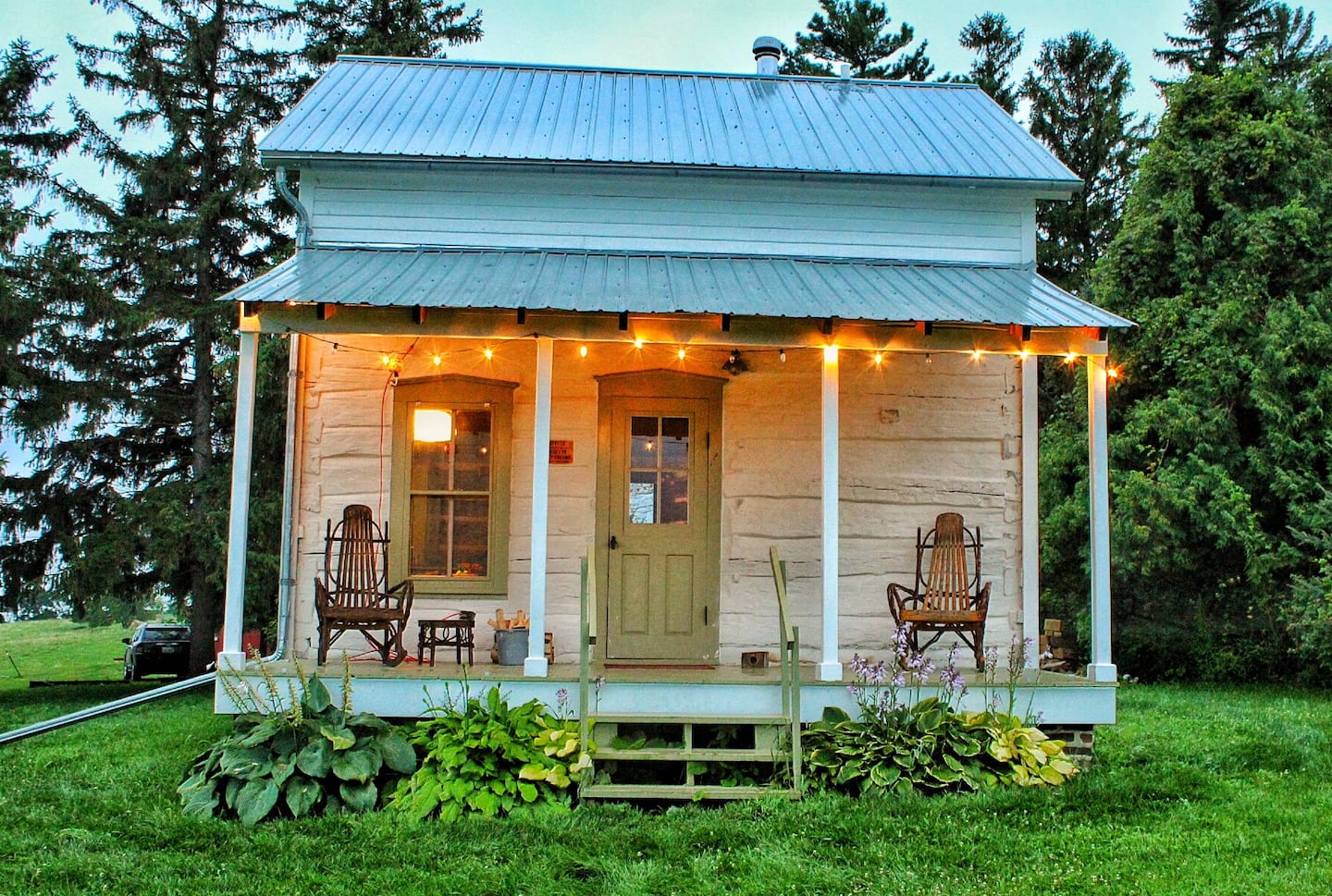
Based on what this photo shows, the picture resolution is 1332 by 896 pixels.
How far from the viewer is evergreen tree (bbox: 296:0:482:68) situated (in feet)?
56.1

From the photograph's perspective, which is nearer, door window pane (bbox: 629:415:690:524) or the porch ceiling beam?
the porch ceiling beam

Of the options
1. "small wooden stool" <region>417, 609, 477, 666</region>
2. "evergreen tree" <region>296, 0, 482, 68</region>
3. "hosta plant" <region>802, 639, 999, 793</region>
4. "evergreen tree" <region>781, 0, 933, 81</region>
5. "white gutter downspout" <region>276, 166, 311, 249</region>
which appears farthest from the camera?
"evergreen tree" <region>781, 0, 933, 81</region>

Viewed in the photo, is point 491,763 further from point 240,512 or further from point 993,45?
point 993,45

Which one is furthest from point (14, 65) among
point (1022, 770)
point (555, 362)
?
point (1022, 770)

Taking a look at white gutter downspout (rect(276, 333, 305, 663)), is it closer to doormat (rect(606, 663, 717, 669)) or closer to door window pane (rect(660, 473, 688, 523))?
doormat (rect(606, 663, 717, 669))

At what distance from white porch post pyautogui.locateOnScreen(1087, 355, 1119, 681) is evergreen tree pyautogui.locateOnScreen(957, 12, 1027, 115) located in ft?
50.7

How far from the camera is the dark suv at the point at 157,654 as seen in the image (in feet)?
52.4

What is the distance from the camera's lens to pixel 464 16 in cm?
1844

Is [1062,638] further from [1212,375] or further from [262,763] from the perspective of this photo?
[262,763]

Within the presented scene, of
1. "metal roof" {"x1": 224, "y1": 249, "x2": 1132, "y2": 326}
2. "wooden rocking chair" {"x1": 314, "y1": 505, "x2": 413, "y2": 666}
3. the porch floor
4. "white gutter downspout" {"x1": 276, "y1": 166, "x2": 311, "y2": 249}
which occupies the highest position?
"white gutter downspout" {"x1": 276, "y1": 166, "x2": 311, "y2": 249}

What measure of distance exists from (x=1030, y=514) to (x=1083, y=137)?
536 inches

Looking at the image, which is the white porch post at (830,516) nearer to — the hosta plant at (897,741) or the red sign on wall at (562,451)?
the hosta plant at (897,741)

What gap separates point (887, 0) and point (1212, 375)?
11014mm

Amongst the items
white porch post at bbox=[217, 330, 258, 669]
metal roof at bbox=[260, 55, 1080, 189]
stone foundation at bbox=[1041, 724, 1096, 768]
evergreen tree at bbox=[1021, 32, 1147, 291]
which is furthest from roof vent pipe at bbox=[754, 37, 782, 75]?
evergreen tree at bbox=[1021, 32, 1147, 291]
